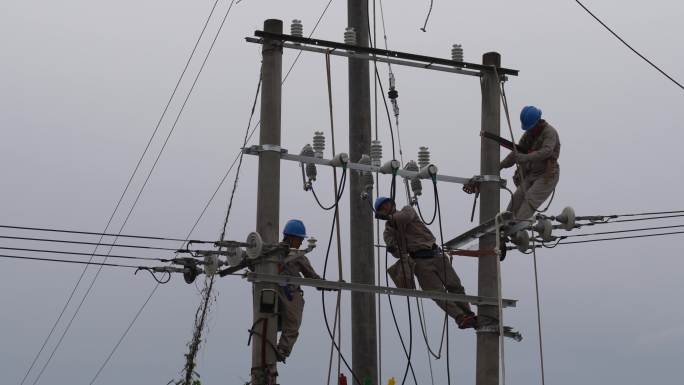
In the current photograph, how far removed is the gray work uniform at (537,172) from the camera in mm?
13664

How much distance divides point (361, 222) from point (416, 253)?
4.76 ft

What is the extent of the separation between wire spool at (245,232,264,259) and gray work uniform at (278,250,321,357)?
2.37 feet

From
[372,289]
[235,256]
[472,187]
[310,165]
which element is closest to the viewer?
[235,256]

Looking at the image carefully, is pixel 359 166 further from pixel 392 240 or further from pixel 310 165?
pixel 392 240

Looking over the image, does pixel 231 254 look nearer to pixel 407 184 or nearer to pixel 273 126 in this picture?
pixel 273 126

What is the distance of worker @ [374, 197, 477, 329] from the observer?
13.7 m

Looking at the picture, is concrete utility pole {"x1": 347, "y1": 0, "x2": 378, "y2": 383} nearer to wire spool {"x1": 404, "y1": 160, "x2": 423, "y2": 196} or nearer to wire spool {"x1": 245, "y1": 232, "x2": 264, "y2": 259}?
wire spool {"x1": 404, "y1": 160, "x2": 423, "y2": 196}

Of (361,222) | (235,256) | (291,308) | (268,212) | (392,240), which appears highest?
(361,222)

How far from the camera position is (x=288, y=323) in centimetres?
1298

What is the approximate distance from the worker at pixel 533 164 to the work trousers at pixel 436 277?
98 cm

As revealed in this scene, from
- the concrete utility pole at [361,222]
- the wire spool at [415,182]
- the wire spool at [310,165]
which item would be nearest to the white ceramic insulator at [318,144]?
the wire spool at [310,165]

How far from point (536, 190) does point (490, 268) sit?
42.6 inches

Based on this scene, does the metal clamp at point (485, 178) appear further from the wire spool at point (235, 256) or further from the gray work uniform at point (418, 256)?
the wire spool at point (235, 256)

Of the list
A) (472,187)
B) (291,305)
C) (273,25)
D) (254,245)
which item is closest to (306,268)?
(291,305)
